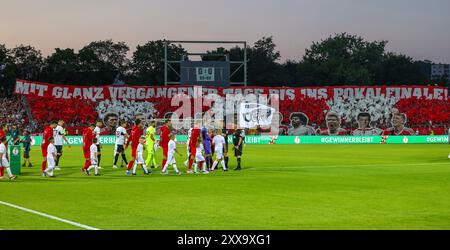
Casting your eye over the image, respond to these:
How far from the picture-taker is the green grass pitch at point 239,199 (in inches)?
602

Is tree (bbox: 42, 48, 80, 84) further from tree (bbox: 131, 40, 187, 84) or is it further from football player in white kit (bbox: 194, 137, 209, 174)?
football player in white kit (bbox: 194, 137, 209, 174)

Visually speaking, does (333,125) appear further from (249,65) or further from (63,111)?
(249,65)

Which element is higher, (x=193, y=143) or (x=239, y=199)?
(x=193, y=143)

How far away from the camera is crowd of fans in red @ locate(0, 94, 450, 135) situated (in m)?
75.8

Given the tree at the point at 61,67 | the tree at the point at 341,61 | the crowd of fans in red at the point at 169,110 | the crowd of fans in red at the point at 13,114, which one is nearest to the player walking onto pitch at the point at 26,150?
the crowd of fans in red at the point at 169,110

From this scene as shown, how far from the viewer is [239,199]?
19609mm

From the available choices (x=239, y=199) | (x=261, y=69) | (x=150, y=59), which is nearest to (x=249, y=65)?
(x=261, y=69)

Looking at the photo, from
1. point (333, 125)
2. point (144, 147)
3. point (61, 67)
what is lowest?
point (144, 147)

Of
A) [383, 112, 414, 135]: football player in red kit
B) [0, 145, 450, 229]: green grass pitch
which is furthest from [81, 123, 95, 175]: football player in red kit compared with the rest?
[383, 112, 414, 135]: football player in red kit

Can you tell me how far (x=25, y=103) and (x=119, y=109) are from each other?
941cm

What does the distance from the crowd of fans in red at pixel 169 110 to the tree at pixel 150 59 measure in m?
39.2

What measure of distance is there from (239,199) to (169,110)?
59.7 meters

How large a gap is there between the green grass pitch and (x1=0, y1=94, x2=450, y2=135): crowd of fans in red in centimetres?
4609

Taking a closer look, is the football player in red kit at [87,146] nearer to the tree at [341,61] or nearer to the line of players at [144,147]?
the line of players at [144,147]
